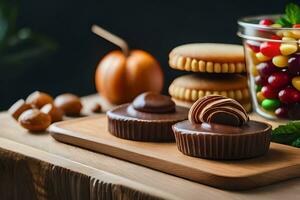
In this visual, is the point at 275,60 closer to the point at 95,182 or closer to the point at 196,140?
the point at 196,140

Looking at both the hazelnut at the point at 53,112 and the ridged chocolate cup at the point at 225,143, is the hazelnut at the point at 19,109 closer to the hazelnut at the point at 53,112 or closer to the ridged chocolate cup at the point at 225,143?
the hazelnut at the point at 53,112

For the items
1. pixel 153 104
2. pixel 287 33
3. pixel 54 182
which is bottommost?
pixel 54 182

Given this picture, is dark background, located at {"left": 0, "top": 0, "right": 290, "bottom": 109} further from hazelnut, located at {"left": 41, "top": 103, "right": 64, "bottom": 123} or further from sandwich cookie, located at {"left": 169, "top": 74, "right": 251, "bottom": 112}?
hazelnut, located at {"left": 41, "top": 103, "right": 64, "bottom": 123}

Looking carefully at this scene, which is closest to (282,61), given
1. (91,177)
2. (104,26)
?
→ (91,177)

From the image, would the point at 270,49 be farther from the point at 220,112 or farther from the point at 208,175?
the point at 208,175

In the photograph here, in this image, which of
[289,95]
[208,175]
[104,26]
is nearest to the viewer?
[208,175]

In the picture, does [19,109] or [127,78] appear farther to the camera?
[127,78]
